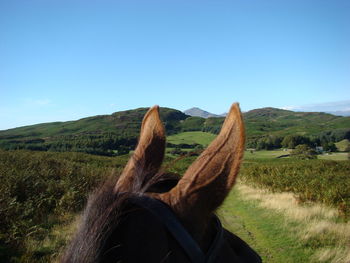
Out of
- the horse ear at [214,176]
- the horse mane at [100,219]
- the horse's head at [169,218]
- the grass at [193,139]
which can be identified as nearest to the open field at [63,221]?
the horse mane at [100,219]

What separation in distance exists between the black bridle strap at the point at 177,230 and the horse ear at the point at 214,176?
5cm

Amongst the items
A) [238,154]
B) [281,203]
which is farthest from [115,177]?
[281,203]

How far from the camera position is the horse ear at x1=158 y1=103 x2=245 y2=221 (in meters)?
1.02

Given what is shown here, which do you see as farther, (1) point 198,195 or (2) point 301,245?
(2) point 301,245

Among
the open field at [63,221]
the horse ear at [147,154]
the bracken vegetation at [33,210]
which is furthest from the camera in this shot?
the open field at [63,221]

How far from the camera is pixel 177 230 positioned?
991 mm

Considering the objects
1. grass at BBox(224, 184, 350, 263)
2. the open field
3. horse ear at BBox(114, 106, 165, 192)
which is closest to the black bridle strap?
horse ear at BBox(114, 106, 165, 192)

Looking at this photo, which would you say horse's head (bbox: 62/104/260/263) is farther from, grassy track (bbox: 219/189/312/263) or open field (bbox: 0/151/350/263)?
grassy track (bbox: 219/189/312/263)

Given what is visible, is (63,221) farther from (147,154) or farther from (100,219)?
(100,219)

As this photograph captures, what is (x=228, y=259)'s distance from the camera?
3.60ft

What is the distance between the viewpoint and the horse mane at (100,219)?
896mm

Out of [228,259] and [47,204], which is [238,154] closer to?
[228,259]

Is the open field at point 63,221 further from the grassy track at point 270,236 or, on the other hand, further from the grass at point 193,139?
the grass at point 193,139

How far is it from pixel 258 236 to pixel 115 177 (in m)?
6.18
